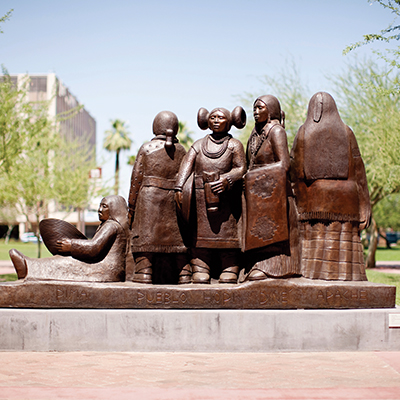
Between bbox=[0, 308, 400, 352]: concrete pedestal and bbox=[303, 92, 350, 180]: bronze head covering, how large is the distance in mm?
1622

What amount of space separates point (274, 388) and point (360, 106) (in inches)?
570

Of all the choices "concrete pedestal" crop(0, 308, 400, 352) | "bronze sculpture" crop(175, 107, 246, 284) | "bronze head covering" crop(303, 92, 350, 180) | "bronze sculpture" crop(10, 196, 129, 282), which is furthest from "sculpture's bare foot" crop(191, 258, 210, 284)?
"bronze head covering" crop(303, 92, 350, 180)

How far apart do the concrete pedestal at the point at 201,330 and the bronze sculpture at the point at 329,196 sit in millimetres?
625

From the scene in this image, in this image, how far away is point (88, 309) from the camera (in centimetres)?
553

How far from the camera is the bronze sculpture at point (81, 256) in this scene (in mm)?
5793

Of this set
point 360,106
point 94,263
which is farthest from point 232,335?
point 360,106

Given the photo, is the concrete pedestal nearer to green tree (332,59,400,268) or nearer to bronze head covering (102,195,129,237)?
bronze head covering (102,195,129,237)

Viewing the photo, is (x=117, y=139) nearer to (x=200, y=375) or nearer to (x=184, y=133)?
(x=184, y=133)

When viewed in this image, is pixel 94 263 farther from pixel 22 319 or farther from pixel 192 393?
pixel 192 393

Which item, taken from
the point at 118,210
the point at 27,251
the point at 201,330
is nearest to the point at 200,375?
the point at 201,330

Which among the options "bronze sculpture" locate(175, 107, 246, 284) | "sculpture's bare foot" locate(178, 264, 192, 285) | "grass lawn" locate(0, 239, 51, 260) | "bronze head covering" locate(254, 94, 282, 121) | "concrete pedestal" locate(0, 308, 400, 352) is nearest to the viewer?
"concrete pedestal" locate(0, 308, 400, 352)

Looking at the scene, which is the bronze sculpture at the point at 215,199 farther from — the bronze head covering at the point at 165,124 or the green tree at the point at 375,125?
the green tree at the point at 375,125

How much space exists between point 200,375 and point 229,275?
164cm

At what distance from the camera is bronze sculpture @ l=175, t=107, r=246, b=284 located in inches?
228
